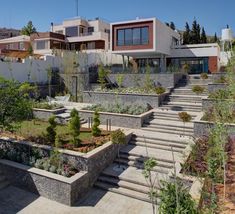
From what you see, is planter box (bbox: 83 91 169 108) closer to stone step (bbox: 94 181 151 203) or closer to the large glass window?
stone step (bbox: 94 181 151 203)

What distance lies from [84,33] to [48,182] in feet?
133

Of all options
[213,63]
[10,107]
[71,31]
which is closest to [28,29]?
[71,31]

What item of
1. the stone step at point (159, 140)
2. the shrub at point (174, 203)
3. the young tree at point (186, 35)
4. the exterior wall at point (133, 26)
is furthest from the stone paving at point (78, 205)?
the young tree at point (186, 35)

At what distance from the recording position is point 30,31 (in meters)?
53.6

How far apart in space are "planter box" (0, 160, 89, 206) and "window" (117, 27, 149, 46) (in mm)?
20164

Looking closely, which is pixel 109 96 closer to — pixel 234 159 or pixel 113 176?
pixel 113 176

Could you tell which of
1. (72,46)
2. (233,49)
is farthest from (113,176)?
(72,46)

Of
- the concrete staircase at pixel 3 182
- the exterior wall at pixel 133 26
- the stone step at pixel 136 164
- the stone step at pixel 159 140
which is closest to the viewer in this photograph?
the concrete staircase at pixel 3 182

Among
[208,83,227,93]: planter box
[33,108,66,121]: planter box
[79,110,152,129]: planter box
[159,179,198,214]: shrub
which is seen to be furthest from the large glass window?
[159,179,198,214]: shrub

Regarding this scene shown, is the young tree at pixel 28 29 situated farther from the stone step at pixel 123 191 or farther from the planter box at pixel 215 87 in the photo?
the stone step at pixel 123 191

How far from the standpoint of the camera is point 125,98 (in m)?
18.0

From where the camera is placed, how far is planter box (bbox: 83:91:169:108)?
16700mm

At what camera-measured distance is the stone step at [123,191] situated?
8.15m

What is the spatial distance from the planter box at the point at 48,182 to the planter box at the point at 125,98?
28.6ft
